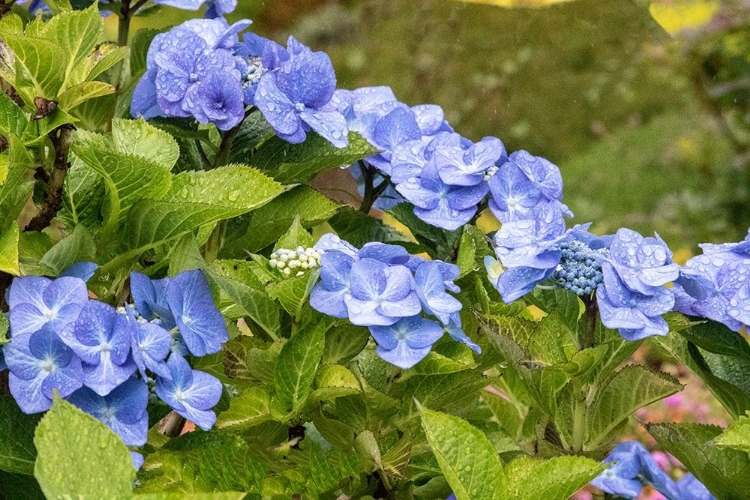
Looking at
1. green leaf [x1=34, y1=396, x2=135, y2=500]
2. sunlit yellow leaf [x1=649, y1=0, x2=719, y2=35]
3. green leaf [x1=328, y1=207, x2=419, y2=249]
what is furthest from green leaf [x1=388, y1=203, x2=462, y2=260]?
sunlit yellow leaf [x1=649, y1=0, x2=719, y2=35]

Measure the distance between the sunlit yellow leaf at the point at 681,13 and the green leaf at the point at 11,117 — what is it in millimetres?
3937

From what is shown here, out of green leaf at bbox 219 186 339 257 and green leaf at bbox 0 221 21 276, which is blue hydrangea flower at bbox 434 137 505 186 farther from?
green leaf at bbox 0 221 21 276

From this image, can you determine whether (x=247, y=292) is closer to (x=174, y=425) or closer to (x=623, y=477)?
(x=174, y=425)

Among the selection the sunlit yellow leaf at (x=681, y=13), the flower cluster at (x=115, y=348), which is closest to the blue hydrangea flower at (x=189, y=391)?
the flower cluster at (x=115, y=348)

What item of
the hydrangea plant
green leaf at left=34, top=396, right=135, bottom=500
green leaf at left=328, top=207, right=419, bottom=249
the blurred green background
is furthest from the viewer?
the blurred green background

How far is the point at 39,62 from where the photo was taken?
777mm

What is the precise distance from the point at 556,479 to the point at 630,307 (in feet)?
0.49

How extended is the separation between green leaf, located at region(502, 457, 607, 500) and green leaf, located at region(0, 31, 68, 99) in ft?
1.63

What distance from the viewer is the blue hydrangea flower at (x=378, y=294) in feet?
2.34

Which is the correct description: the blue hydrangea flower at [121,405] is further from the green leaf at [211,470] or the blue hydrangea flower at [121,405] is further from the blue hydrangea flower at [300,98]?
the blue hydrangea flower at [300,98]

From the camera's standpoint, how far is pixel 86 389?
0.71m

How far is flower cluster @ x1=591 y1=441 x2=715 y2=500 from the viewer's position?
1.09 meters

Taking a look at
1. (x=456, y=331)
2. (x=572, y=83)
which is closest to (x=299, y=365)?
(x=456, y=331)

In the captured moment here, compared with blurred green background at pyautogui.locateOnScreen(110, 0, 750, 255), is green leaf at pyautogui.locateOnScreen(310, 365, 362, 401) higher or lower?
higher
